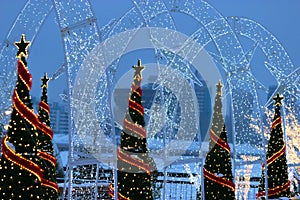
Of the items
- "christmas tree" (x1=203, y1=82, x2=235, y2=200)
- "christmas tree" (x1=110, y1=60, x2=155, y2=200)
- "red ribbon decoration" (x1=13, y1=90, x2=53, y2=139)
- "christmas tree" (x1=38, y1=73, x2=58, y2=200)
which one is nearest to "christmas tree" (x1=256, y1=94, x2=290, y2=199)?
"christmas tree" (x1=203, y1=82, x2=235, y2=200)

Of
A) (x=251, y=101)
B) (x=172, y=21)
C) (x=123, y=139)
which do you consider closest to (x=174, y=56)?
(x=172, y=21)

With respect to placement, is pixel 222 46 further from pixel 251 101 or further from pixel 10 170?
pixel 10 170

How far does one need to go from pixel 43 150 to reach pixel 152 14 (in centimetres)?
519

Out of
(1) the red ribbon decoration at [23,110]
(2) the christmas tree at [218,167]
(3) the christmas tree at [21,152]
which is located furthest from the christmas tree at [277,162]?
(1) the red ribbon decoration at [23,110]

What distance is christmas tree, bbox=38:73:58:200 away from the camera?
12273mm

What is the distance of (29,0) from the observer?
13195 millimetres

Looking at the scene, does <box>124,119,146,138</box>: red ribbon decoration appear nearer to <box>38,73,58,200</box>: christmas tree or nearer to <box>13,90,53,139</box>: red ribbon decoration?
<box>38,73,58,200</box>: christmas tree

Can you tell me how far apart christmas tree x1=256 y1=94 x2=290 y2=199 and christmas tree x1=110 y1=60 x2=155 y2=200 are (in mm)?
5521

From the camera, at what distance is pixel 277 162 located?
608 inches

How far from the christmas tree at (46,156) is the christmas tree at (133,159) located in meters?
1.88

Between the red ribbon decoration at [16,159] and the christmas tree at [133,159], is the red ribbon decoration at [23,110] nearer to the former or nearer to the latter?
the red ribbon decoration at [16,159]

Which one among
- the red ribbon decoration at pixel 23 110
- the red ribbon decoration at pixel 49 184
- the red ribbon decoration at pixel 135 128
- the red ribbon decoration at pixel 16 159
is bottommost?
the red ribbon decoration at pixel 49 184

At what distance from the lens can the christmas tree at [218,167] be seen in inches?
553

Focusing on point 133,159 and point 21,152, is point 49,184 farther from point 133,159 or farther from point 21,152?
point 21,152
